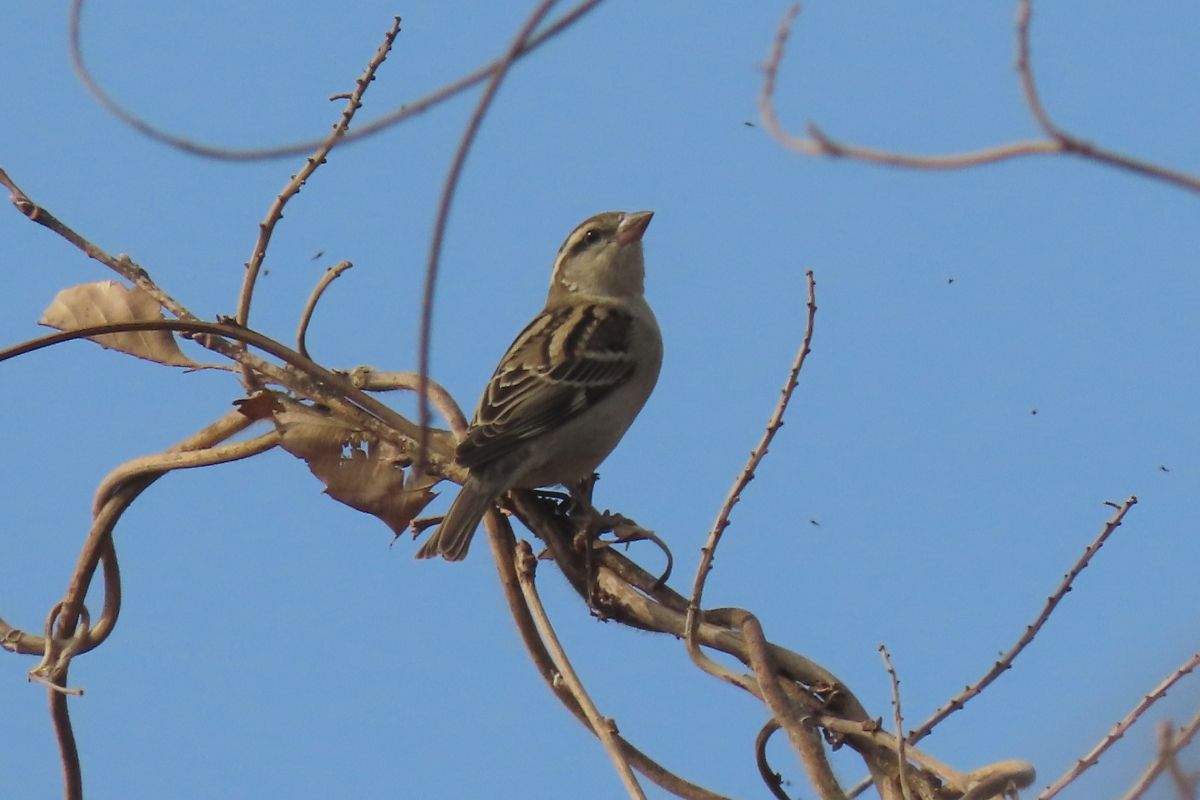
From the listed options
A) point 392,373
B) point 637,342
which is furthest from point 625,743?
point 637,342

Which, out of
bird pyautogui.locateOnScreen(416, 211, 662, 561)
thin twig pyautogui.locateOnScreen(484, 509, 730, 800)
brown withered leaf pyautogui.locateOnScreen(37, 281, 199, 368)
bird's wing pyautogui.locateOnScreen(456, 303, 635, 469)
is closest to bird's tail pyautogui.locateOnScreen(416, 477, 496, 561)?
thin twig pyautogui.locateOnScreen(484, 509, 730, 800)

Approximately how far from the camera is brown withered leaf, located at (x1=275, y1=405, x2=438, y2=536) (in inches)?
128

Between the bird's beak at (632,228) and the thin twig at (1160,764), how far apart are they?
16.5ft

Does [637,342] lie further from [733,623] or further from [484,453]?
[733,623]

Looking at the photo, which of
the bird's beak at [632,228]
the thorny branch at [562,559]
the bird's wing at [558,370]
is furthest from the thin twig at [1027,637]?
the bird's beak at [632,228]

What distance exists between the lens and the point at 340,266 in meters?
3.57

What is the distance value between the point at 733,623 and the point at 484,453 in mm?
1511

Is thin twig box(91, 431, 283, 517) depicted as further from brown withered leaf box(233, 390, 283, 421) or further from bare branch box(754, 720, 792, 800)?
bare branch box(754, 720, 792, 800)

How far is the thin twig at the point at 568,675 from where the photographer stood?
2.42 metres

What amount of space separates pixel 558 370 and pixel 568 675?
3.02 meters

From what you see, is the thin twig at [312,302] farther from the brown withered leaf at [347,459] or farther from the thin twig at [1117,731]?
the thin twig at [1117,731]

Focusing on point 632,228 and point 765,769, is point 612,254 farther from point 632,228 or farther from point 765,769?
point 765,769

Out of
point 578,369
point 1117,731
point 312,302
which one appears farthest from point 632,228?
point 1117,731

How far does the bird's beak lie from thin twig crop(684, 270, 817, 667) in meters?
4.01
